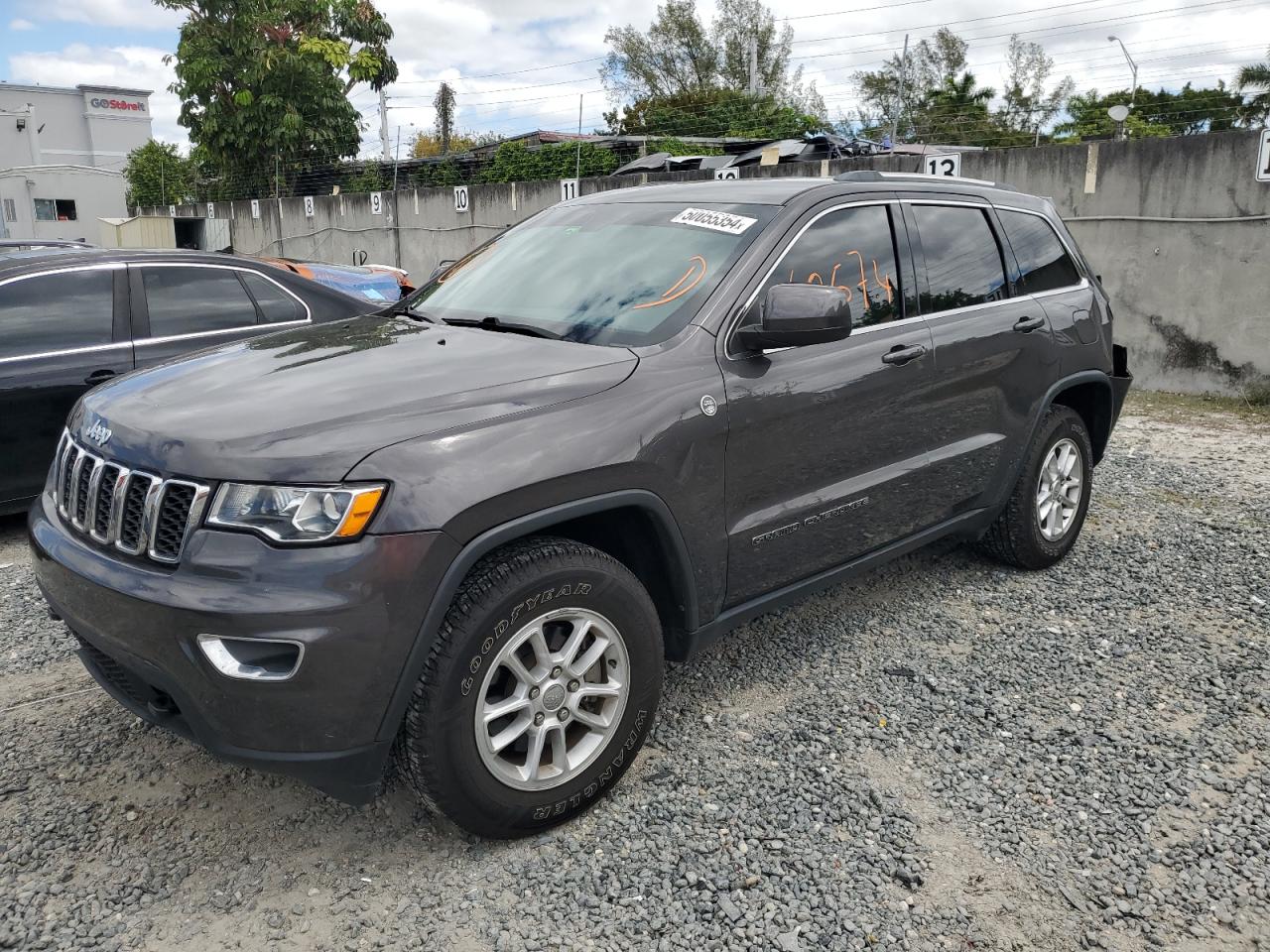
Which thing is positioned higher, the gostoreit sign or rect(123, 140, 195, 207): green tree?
the gostoreit sign

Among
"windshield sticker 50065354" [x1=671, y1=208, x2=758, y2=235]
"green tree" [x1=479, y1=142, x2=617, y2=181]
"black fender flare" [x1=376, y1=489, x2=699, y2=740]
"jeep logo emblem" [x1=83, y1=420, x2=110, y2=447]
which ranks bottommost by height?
"black fender flare" [x1=376, y1=489, x2=699, y2=740]

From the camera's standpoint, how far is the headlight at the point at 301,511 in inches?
90.2

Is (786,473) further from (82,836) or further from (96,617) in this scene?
(82,836)

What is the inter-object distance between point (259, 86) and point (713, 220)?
3114 cm

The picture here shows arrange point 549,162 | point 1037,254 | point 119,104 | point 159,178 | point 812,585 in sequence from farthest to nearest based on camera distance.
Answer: point 119,104 < point 159,178 < point 549,162 < point 1037,254 < point 812,585

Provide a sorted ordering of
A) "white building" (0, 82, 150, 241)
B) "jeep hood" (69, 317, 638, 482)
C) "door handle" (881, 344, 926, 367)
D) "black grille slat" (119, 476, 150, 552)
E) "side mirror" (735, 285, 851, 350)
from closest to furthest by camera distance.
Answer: "jeep hood" (69, 317, 638, 482), "black grille slat" (119, 476, 150, 552), "side mirror" (735, 285, 851, 350), "door handle" (881, 344, 926, 367), "white building" (0, 82, 150, 241)

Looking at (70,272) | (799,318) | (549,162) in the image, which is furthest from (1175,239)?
(549,162)

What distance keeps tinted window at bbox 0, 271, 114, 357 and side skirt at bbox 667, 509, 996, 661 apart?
13.6ft

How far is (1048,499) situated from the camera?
4750mm

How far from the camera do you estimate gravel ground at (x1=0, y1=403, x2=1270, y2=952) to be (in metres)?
2.47

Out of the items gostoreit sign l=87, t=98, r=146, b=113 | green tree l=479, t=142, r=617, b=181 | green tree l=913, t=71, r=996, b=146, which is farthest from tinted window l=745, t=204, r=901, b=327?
gostoreit sign l=87, t=98, r=146, b=113

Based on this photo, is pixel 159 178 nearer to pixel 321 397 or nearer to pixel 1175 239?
pixel 1175 239

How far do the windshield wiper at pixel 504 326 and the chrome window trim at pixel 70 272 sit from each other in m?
3.02

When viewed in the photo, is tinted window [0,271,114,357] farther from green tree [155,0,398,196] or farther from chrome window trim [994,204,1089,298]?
green tree [155,0,398,196]
